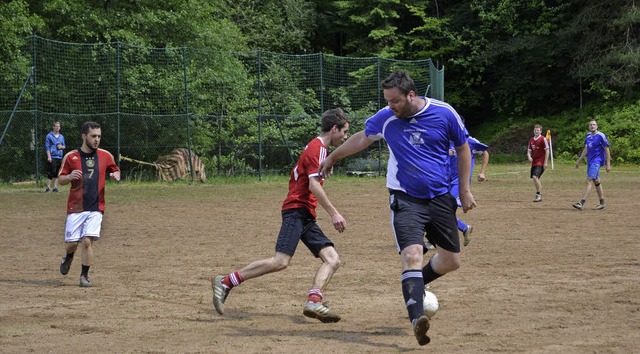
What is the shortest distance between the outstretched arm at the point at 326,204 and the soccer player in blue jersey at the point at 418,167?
0.60 m

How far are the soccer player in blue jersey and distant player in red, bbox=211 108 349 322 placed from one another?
2.50 ft

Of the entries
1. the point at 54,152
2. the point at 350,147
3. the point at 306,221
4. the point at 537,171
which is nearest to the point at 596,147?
the point at 537,171

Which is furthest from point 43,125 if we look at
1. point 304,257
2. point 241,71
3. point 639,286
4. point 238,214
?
point 639,286

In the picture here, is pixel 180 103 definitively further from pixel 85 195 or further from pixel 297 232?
pixel 297 232

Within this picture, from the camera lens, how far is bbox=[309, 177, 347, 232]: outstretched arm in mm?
7379

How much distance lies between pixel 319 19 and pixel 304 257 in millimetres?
42479

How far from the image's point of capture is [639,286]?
895 centimetres

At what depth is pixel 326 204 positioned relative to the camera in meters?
7.45

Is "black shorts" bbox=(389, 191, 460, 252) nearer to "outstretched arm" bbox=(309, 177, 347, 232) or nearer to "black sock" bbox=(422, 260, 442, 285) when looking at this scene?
"black sock" bbox=(422, 260, 442, 285)

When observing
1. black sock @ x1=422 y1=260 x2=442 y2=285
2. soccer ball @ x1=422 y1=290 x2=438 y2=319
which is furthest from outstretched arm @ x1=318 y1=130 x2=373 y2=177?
soccer ball @ x1=422 y1=290 x2=438 y2=319

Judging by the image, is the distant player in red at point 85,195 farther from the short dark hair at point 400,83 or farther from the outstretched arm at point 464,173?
the outstretched arm at point 464,173

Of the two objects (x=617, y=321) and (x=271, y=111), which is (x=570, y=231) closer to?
(x=617, y=321)

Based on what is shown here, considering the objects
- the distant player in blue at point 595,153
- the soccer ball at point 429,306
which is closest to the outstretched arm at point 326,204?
the soccer ball at point 429,306

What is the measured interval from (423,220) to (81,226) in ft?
14.7
